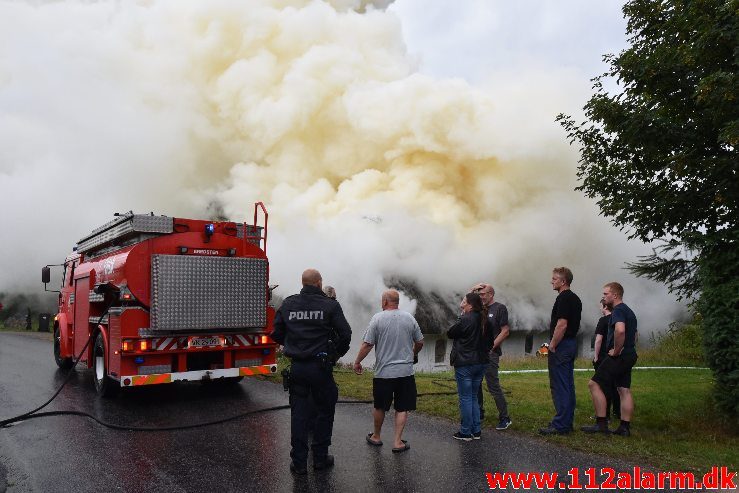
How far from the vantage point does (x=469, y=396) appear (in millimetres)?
6438

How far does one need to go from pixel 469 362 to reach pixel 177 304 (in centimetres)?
476

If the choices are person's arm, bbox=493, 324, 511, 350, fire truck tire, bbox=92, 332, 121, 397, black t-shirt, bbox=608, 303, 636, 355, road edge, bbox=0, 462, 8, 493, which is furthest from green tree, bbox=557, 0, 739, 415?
fire truck tire, bbox=92, 332, 121, 397

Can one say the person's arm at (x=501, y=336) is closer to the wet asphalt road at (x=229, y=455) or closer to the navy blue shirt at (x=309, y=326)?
the wet asphalt road at (x=229, y=455)

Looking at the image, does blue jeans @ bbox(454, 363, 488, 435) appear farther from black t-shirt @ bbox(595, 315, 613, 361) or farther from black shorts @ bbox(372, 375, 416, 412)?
black t-shirt @ bbox(595, 315, 613, 361)

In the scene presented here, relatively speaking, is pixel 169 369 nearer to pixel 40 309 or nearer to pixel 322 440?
pixel 322 440

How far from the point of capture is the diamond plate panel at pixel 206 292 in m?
8.62

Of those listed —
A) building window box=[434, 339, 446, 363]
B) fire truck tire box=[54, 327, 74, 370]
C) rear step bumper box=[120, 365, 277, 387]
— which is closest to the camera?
rear step bumper box=[120, 365, 277, 387]

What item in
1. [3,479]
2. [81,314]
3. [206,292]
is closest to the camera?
[3,479]

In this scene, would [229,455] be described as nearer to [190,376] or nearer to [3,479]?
[3,479]

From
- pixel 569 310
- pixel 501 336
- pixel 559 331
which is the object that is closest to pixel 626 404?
pixel 559 331

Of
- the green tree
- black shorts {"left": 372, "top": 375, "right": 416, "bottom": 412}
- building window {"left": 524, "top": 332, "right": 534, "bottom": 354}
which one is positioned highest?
the green tree

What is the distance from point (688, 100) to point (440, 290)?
471 inches

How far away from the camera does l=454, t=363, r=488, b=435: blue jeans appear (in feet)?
21.0

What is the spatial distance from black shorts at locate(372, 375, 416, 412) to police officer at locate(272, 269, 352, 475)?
0.64 metres
